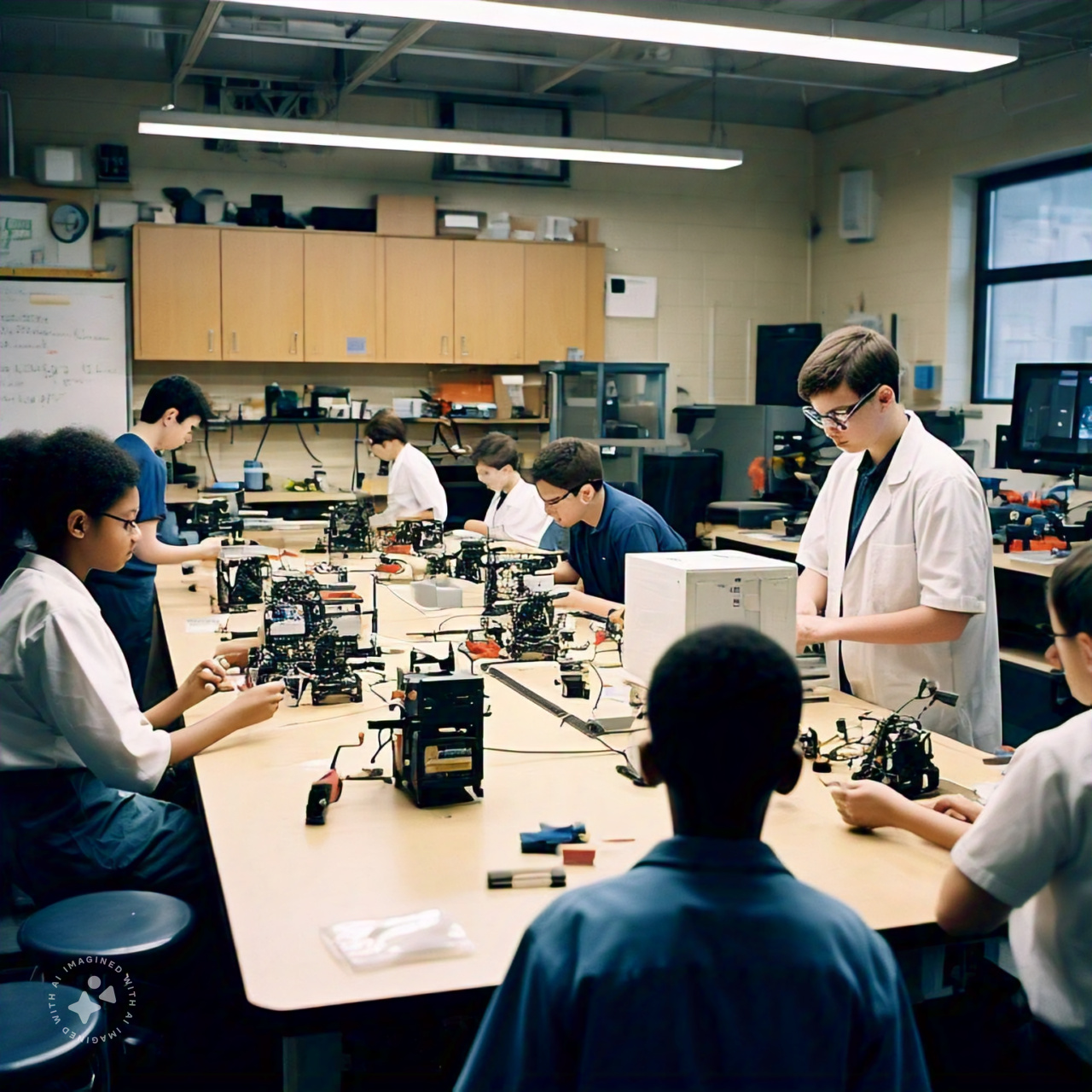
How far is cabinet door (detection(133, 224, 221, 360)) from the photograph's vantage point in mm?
7402

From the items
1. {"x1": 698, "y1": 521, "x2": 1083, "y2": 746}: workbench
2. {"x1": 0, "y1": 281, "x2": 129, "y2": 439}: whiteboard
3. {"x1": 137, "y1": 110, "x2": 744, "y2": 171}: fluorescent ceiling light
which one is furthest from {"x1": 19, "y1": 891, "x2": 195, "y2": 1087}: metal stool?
{"x1": 0, "y1": 281, "x2": 129, "y2": 439}: whiteboard

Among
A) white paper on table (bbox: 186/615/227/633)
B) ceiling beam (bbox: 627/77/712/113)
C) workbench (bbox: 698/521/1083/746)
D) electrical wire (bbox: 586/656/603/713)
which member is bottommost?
workbench (bbox: 698/521/1083/746)

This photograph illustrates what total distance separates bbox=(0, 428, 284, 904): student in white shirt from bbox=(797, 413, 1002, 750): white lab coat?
1.53 metres

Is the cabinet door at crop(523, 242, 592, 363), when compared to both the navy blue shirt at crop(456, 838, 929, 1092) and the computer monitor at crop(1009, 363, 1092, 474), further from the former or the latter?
the navy blue shirt at crop(456, 838, 929, 1092)

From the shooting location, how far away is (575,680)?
3008 mm

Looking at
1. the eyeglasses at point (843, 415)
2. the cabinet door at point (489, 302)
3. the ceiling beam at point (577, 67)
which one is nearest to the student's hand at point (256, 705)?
the eyeglasses at point (843, 415)

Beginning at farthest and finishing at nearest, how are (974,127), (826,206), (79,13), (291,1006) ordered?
(826,206), (974,127), (79,13), (291,1006)

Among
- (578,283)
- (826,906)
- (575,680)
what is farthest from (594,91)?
(826,906)

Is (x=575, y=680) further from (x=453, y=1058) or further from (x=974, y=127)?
(x=974, y=127)

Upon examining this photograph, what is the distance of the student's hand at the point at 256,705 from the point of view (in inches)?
99.6

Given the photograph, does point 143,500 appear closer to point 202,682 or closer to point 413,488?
point 202,682

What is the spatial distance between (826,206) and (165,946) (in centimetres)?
815

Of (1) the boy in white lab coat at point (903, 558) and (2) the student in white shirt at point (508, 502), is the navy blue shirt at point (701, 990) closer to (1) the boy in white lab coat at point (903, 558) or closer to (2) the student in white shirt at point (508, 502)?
(1) the boy in white lab coat at point (903, 558)

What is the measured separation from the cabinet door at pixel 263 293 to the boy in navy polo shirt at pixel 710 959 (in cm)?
700
